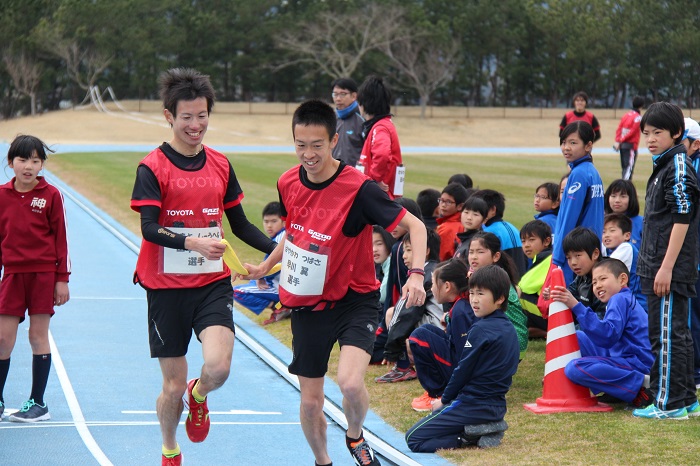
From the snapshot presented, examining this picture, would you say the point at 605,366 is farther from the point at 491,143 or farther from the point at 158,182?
the point at 491,143

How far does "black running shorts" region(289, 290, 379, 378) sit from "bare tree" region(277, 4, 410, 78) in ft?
209

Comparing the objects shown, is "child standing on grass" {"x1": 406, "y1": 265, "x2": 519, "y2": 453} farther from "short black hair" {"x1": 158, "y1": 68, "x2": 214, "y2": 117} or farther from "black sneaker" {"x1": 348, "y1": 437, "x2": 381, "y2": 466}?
"short black hair" {"x1": 158, "y1": 68, "x2": 214, "y2": 117}

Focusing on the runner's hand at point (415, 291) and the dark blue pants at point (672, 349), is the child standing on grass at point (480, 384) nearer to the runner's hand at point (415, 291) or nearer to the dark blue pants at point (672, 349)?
the dark blue pants at point (672, 349)

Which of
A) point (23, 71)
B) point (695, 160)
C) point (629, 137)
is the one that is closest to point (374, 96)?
point (695, 160)

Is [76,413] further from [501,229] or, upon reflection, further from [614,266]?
[501,229]

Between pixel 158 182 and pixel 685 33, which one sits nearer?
pixel 158 182

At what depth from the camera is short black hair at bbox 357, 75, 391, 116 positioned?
30.0 ft

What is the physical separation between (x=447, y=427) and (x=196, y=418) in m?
1.51

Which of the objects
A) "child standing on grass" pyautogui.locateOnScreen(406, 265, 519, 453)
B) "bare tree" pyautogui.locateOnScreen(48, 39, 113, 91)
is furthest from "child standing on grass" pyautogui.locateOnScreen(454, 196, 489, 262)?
"bare tree" pyautogui.locateOnScreen(48, 39, 113, 91)

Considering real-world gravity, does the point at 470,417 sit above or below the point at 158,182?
below

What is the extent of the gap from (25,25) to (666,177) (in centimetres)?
7386

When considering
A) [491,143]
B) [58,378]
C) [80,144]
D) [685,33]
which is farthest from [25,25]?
[58,378]

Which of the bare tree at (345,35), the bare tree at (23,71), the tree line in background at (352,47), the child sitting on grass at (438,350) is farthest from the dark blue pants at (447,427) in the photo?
the bare tree at (23,71)

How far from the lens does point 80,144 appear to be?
161ft
